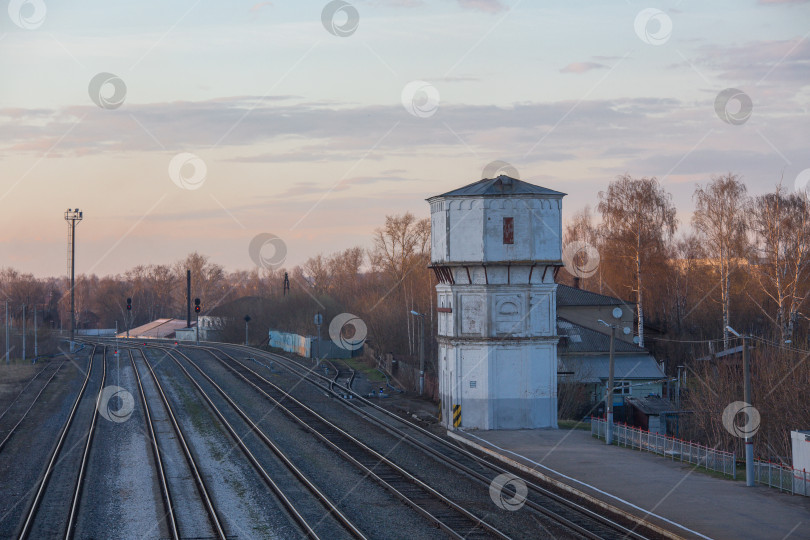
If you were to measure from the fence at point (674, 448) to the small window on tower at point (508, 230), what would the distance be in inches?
297

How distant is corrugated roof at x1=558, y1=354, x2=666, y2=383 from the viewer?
46.4m

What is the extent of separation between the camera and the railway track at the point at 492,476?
60.6 feet

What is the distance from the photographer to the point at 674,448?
88.0 feet

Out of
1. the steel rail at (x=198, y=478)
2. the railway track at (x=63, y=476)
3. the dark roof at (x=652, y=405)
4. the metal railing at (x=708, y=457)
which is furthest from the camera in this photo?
the dark roof at (x=652, y=405)

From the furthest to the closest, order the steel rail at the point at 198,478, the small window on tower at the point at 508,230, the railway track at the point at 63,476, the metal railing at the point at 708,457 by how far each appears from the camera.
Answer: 1. the small window on tower at the point at 508,230
2. the metal railing at the point at 708,457
3. the railway track at the point at 63,476
4. the steel rail at the point at 198,478

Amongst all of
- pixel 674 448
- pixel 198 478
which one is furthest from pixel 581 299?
pixel 198 478

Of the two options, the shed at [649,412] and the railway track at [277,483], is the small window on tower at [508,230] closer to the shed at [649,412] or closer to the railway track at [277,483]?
the shed at [649,412]

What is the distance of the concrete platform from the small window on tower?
7371 millimetres

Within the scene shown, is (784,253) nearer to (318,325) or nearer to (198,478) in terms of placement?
(318,325)

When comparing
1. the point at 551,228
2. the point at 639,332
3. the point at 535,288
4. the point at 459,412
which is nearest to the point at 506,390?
the point at 459,412

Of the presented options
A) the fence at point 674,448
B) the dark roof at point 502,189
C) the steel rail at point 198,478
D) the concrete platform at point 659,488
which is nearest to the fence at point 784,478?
the concrete platform at point 659,488

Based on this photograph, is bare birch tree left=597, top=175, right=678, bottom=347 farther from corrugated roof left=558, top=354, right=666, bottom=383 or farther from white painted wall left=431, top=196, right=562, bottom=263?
white painted wall left=431, top=196, right=562, bottom=263

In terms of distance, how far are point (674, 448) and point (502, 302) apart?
875 centimetres

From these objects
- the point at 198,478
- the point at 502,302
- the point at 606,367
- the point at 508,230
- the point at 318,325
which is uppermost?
the point at 508,230
